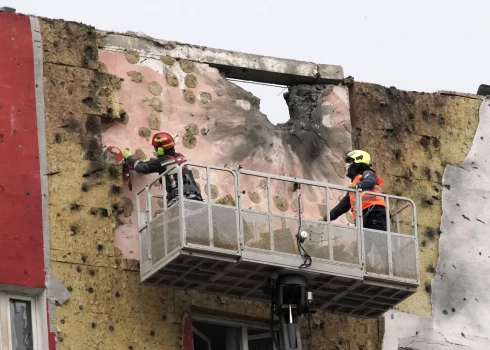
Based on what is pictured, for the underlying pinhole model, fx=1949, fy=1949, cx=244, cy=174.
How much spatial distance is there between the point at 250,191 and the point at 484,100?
15.0 ft

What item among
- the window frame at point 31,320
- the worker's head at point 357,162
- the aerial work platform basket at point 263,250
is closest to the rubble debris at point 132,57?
the aerial work platform basket at point 263,250

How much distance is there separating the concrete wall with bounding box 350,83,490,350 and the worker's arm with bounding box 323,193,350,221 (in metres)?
2.01

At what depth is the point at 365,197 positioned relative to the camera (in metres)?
26.3

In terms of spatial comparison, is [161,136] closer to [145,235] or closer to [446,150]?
[145,235]

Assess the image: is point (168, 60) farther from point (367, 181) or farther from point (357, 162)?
point (367, 181)

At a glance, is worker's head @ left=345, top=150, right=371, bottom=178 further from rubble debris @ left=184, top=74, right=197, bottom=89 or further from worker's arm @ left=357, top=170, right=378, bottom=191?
rubble debris @ left=184, top=74, right=197, bottom=89

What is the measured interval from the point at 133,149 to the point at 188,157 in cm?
86

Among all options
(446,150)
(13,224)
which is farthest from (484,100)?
(13,224)

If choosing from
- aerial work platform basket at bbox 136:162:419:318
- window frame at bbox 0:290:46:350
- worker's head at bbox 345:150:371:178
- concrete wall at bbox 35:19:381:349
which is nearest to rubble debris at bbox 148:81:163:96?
concrete wall at bbox 35:19:381:349

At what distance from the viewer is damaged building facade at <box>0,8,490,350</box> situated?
25125 mm

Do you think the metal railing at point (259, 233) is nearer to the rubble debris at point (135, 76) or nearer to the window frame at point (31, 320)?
the window frame at point (31, 320)

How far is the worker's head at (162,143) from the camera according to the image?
25953mm

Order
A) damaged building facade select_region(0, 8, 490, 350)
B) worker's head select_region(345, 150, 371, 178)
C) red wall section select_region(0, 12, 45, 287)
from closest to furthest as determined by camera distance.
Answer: red wall section select_region(0, 12, 45, 287) → damaged building facade select_region(0, 8, 490, 350) → worker's head select_region(345, 150, 371, 178)

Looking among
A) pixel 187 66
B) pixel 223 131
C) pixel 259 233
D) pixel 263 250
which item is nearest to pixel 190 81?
pixel 187 66
